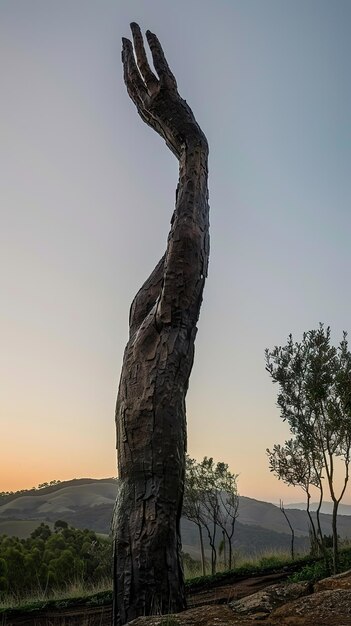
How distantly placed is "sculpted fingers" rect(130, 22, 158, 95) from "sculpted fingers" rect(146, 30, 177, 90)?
122 millimetres

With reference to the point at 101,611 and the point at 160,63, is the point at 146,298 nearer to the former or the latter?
the point at 160,63

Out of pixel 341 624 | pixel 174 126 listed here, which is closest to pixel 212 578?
pixel 174 126

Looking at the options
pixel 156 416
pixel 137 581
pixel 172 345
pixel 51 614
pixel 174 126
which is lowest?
pixel 51 614

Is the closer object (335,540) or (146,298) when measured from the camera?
(146,298)

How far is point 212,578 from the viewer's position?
12.5 meters

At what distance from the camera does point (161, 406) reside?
221 inches

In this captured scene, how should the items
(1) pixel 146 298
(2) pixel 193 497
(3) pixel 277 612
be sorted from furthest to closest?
(2) pixel 193 497 < (1) pixel 146 298 < (3) pixel 277 612

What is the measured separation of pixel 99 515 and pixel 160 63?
69539mm

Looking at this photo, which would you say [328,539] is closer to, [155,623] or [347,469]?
[347,469]

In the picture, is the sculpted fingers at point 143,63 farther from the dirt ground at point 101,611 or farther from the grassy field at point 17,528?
A: the grassy field at point 17,528

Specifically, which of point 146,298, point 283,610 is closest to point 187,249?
point 146,298

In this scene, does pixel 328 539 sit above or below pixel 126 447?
below

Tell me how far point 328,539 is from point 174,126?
15.7m

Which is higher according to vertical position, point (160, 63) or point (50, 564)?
point (160, 63)
